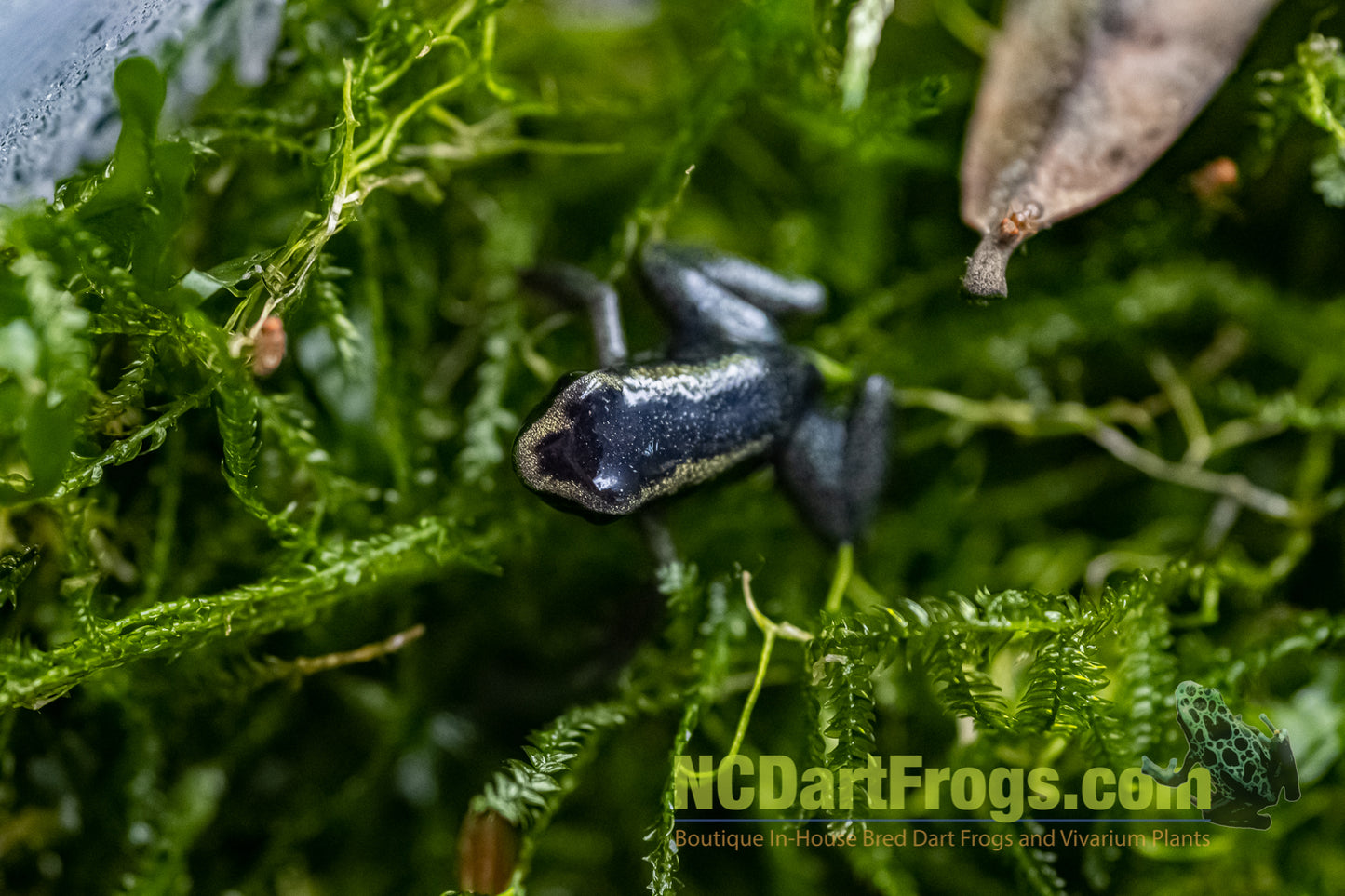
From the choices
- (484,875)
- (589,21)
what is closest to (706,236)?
(589,21)

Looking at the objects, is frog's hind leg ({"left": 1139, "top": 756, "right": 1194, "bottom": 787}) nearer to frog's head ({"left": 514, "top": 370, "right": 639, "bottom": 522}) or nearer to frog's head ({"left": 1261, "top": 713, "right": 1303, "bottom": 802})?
frog's head ({"left": 1261, "top": 713, "right": 1303, "bottom": 802})

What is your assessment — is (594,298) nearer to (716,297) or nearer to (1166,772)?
(716,297)

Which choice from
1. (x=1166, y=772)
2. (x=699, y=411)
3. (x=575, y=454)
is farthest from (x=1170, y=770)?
(x=575, y=454)

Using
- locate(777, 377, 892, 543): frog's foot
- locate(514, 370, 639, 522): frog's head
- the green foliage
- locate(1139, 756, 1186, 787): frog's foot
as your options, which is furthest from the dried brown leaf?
locate(1139, 756, 1186, 787): frog's foot

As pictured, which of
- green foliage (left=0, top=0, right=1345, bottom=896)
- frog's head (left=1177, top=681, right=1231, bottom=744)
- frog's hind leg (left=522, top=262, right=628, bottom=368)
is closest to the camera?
green foliage (left=0, top=0, right=1345, bottom=896)

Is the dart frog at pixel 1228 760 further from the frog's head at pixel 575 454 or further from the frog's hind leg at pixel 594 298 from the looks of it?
the frog's hind leg at pixel 594 298

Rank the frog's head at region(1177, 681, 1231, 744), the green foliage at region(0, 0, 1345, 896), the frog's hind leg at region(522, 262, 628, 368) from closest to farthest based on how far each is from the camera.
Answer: the green foliage at region(0, 0, 1345, 896)
the frog's head at region(1177, 681, 1231, 744)
the frog's hind leg at region(522, 262, 628, 368)

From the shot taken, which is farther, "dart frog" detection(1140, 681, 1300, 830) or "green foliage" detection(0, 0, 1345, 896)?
"dart frog" detection(1140, 681, 1300, 830)

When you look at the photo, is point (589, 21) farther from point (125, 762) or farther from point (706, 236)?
point (125, 762)
